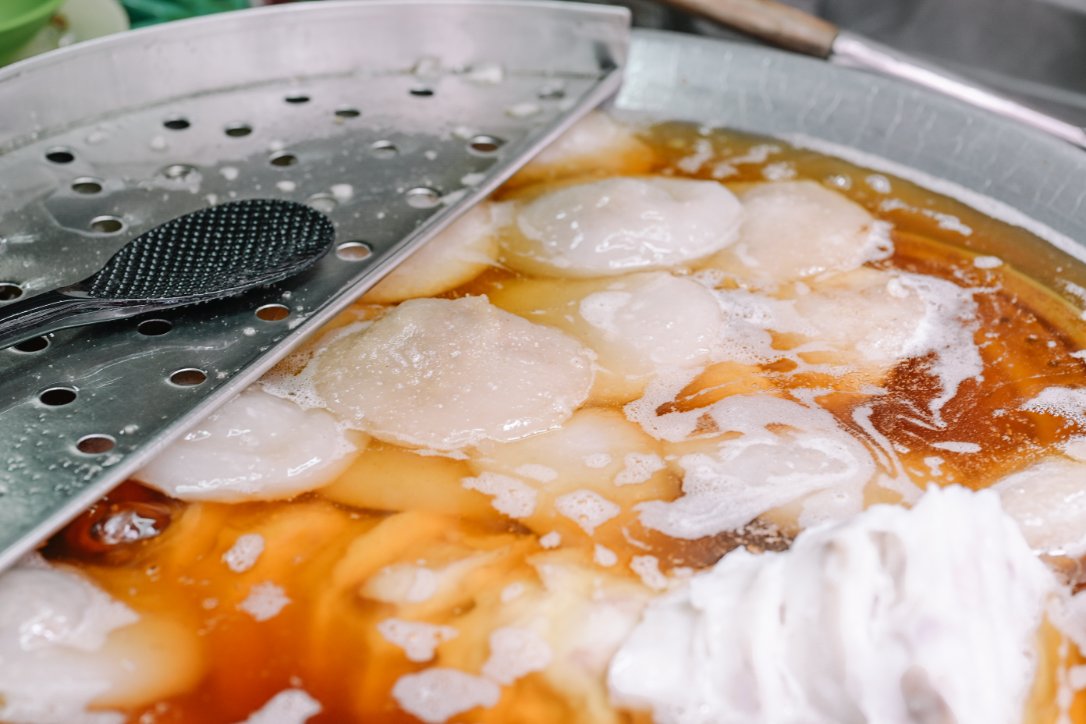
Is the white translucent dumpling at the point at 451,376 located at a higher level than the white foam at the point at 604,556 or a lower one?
higher

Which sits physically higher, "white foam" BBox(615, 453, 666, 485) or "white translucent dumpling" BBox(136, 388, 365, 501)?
"white foam" BBox(615, 453, 666, 485)

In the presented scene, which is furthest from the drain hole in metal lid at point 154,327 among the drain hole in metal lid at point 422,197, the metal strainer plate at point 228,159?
the drain hole in metal lid at point 422,197

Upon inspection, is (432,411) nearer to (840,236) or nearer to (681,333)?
(681,333)

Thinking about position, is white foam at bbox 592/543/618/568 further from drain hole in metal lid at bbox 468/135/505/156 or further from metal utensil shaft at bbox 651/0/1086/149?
metal utensil shaft at bbox 651/0/1086/149

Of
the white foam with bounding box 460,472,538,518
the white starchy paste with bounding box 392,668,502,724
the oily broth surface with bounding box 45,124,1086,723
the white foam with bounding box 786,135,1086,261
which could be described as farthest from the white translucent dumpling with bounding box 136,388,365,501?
the white foam with bounding box 786,135,1086,261

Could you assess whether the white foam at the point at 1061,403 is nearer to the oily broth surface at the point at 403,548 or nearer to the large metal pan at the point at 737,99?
the oily broth surface at the point at 403,548
